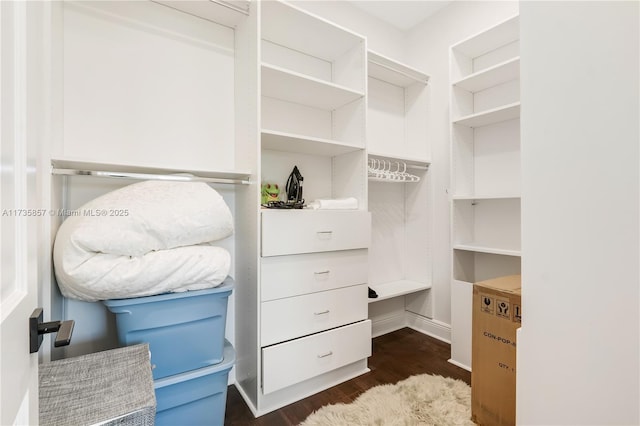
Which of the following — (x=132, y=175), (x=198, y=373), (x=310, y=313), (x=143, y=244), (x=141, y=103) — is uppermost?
(x=141, y=103)

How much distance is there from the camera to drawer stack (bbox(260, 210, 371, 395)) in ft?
5.16

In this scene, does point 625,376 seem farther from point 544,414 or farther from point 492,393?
point 492,393

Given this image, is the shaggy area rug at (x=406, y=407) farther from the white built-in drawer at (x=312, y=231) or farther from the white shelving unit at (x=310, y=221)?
the white built-in drawer at (x=312, y=231)

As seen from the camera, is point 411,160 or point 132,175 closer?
point 132,175

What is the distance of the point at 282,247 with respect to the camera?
1.59 meters

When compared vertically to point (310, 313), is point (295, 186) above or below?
above

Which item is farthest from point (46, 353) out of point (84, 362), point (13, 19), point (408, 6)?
point (408, 6)

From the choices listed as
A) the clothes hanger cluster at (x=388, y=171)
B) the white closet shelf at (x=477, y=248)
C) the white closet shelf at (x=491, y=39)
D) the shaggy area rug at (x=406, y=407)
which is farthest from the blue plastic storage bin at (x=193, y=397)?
the white closet shelf at (x=491, y=39)

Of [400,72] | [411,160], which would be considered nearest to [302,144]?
[411,160]

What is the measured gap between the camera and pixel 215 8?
166cm

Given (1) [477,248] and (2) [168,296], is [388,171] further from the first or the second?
(2) [168,296]

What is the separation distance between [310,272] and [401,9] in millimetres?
2329

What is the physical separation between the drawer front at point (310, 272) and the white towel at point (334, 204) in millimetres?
279

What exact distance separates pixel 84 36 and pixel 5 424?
1.76m
